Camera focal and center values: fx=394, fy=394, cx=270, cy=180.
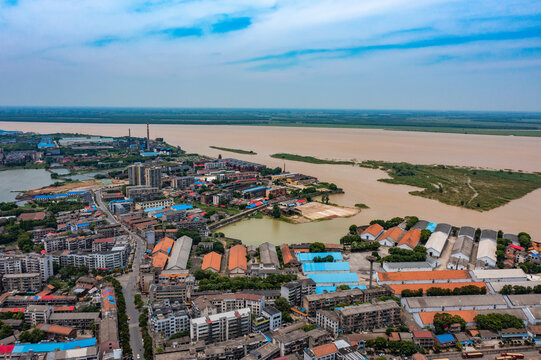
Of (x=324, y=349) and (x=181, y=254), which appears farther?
(x=181, y=254)

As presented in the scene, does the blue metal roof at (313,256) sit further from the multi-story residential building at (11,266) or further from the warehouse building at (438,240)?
the multi-story residential building at (11,266)

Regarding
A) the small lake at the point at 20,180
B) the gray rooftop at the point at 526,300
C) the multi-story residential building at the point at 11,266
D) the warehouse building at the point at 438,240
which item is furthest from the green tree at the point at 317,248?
the small lake at the point at 20,180

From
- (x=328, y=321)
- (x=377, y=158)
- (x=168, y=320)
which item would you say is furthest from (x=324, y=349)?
(x=377, y=158)

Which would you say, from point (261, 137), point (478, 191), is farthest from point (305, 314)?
point (261, 137)

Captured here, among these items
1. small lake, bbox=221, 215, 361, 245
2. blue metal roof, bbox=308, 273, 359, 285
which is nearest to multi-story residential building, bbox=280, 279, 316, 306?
blue metal roof, bbox=308, 273, 359, 285

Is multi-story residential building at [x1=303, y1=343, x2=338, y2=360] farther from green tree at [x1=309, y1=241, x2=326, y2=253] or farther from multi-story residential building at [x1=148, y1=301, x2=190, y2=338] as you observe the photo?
green tree at [x1=309, y1=241, x2=326, y2=253]

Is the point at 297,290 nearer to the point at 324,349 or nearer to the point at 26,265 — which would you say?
the point at 324,349
